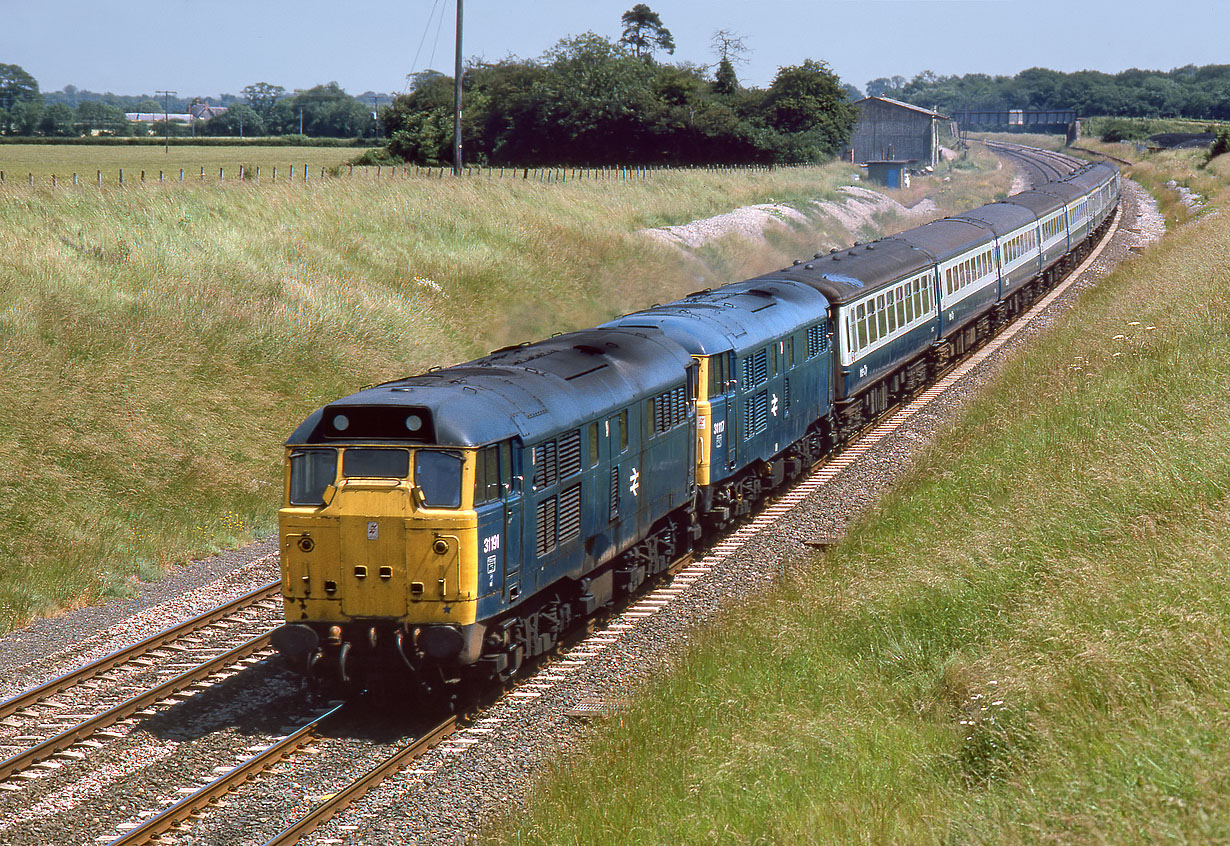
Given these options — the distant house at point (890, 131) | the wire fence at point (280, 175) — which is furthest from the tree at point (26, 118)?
the distant house at point (890, 131)

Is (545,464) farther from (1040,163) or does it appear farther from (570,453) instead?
(1040,163)

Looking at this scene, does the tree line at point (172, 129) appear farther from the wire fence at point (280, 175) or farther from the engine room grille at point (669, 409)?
the engine room grille at point (669, 409)

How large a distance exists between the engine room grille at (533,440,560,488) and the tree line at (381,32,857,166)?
230 feet

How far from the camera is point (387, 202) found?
37.3 m

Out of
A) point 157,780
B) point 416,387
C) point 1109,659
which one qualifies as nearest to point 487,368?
point 416,387

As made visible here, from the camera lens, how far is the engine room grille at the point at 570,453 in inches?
504

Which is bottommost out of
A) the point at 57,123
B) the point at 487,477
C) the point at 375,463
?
the point at 487,477

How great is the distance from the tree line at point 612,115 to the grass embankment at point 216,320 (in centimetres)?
4038

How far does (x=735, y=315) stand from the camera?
18578mm

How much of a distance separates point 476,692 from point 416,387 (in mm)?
3059

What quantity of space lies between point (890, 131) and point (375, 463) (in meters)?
97.1

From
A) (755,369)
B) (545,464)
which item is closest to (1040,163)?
(755,369)

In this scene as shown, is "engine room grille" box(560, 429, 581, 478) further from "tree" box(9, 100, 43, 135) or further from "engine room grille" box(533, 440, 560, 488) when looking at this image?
"tree" box(9, 100, 43, 135)

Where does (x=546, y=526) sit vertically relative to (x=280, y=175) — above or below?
below
